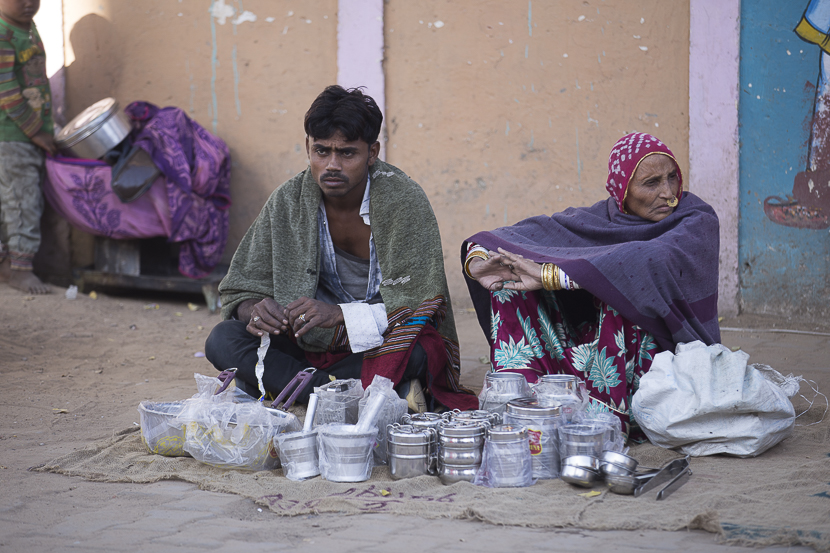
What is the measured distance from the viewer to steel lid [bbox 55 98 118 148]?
21.3 feet

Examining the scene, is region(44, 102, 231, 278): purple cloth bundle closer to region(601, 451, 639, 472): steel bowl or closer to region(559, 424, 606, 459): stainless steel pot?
region(559, 424, 606, 459): stainless steel pot

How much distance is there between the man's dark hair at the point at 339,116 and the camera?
11.5 feet

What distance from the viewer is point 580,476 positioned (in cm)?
254

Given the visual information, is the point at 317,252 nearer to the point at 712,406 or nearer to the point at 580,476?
the point at 580,476

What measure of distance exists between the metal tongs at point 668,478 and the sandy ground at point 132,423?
0.94 ft

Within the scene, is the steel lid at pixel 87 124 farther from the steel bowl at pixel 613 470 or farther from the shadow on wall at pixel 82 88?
the steel bowl at pixel 613 470

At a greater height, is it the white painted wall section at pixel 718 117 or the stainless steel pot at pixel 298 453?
the white painted wall section at pixel 718 117

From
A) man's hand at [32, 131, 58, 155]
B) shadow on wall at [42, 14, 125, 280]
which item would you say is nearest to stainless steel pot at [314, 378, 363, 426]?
man's hand at [32, 131, 58, 155]

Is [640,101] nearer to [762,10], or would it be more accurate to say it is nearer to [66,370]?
[762,10]

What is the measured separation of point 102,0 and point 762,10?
5634 mm

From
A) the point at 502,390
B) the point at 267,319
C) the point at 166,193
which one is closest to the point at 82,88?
the point at 166,193

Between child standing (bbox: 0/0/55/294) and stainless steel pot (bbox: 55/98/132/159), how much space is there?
31 cm

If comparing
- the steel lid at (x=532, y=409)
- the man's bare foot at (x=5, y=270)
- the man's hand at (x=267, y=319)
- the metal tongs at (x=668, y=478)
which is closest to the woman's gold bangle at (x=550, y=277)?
the steel lid at (x=532, y=409)

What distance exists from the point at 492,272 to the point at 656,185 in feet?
2.59
